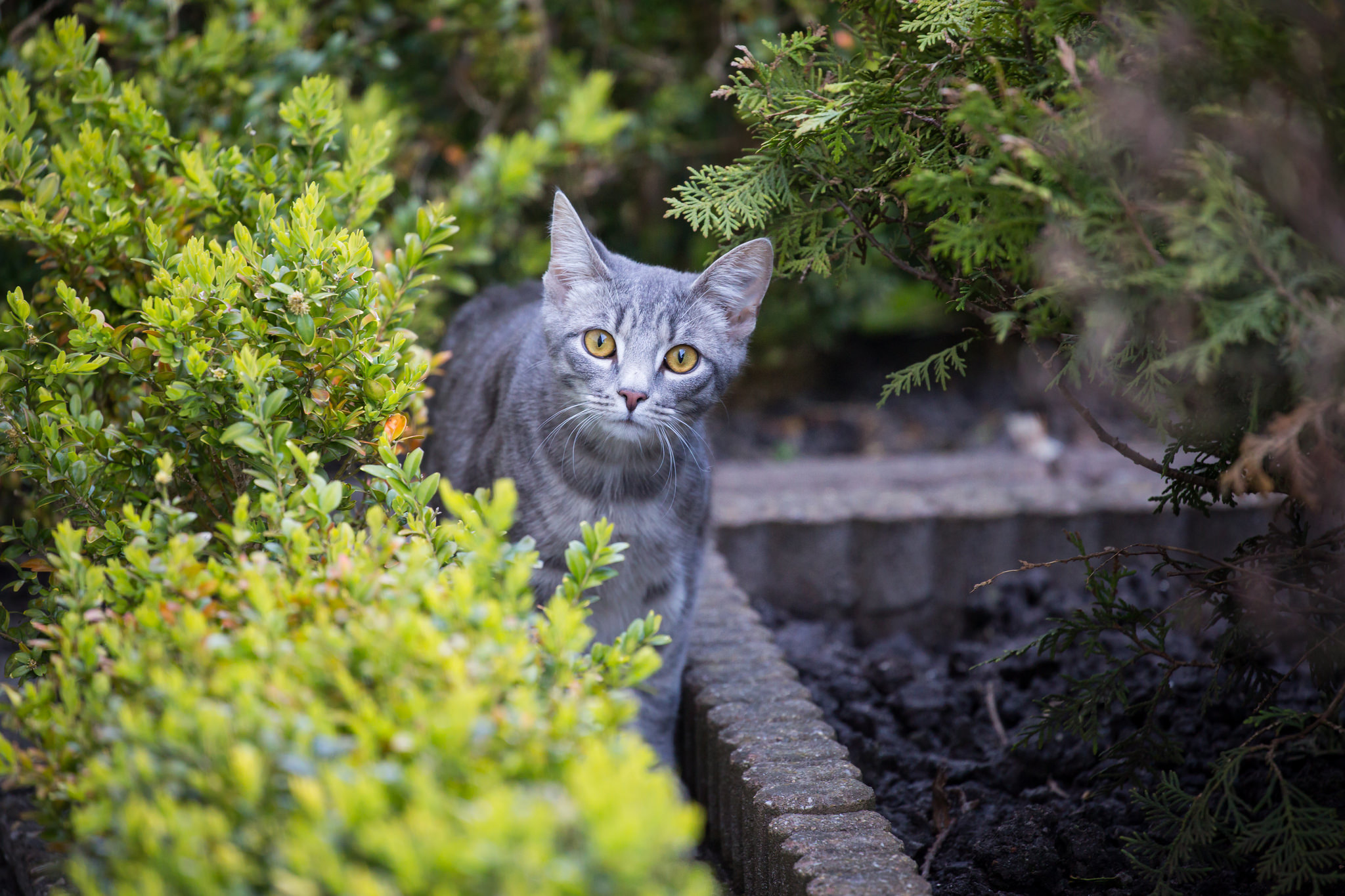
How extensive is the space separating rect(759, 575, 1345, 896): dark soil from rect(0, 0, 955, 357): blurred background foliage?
206 cm

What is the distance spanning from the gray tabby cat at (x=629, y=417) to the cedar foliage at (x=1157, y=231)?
29 cm

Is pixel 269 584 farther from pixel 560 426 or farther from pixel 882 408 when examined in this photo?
pixel 882 408

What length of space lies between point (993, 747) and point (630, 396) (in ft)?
5.17

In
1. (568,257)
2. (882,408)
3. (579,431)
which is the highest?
(568,257)

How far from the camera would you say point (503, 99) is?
16.6ft

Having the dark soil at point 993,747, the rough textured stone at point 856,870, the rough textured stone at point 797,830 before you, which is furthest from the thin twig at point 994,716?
the rough textured stone at point 856,870

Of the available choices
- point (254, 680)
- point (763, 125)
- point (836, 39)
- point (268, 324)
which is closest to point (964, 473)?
point (836, 39)

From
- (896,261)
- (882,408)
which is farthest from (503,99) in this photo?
(896,261)

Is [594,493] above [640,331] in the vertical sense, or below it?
below

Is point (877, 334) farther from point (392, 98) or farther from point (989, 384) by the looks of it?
point (392, 98)

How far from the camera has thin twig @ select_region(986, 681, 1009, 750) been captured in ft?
9.86

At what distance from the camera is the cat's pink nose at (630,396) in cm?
256

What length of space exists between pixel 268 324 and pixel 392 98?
9.29 ft

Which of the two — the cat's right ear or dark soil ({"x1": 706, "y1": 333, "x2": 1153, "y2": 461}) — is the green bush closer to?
the cat's right ear
